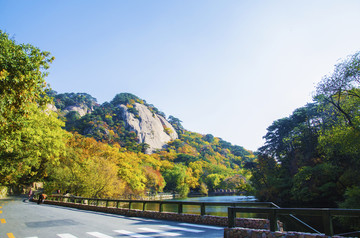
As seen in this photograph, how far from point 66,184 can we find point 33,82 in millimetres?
28221

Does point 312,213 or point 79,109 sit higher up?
point 79,109

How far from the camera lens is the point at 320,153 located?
38250mm

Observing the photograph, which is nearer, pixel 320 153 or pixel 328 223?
pixel 328 223

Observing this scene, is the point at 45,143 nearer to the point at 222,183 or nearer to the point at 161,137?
the point at 222,183

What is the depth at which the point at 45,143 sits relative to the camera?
24625 millimetres

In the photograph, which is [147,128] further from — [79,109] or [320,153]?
[320,153]

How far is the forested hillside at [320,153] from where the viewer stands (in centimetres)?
2250

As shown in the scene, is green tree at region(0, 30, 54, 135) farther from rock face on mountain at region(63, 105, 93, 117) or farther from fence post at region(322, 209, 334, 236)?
rock face on mountain at region(63, 105, 93, 117)

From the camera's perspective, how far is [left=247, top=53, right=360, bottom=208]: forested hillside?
22.5 m

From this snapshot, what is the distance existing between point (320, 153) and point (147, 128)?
12073cm

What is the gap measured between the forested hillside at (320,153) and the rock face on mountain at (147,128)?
8892 cm

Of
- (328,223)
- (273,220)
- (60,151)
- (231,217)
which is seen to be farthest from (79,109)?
(328,223)

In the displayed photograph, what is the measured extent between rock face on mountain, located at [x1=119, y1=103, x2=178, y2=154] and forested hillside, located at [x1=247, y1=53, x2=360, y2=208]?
88.9m

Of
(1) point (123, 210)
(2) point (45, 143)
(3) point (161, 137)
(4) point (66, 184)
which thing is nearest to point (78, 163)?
(4) point (66, 184)
